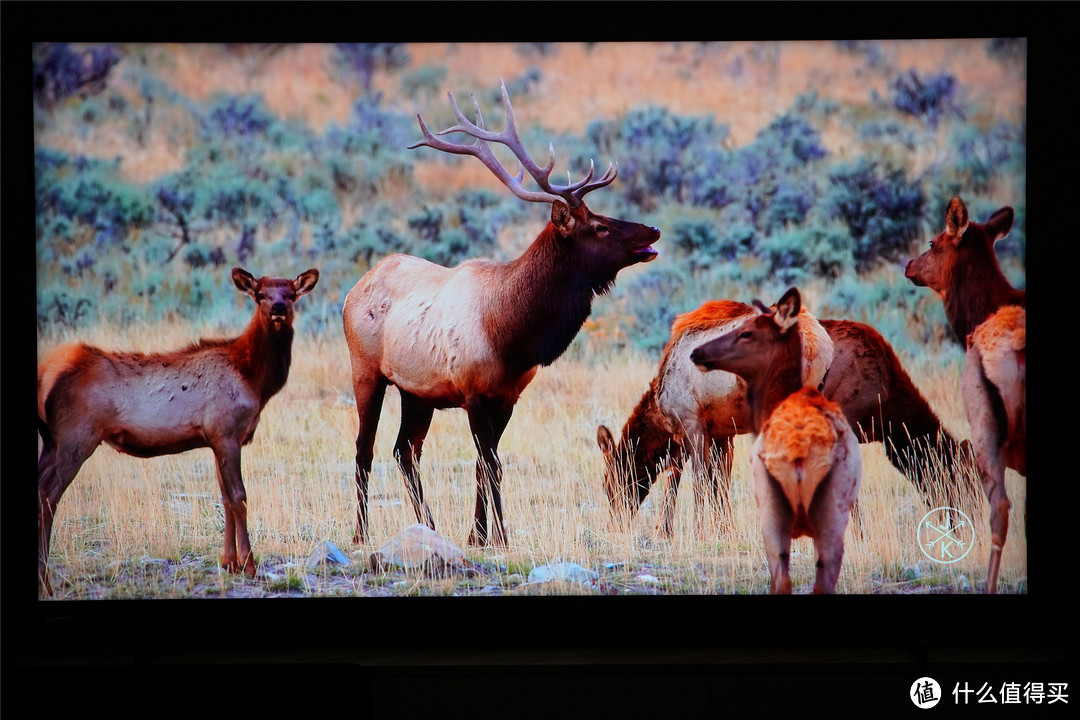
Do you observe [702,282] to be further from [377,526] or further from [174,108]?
[174,108]

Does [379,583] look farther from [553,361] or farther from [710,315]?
[710,315]

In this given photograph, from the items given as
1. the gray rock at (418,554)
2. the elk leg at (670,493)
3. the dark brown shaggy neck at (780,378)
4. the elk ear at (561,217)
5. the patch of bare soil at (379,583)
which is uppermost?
the elk ear at (561,217)

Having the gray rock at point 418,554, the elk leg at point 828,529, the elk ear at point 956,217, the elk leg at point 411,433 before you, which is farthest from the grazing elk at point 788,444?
the gray rock at point 418,554

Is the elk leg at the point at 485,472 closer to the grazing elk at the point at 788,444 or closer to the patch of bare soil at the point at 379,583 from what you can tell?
the patch of bare soil at the point at 379,583

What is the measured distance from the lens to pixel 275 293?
160 inches

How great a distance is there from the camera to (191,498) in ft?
13.4

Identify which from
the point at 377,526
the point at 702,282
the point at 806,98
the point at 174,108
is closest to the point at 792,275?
the point at 702,282

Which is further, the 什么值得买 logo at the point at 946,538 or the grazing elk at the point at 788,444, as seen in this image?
the 什么值得买 logo at the point at 946,538

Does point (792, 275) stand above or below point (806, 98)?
below

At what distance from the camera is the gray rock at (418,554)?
13.3ft

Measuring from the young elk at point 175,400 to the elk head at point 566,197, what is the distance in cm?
84

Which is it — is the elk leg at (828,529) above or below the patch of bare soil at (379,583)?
above

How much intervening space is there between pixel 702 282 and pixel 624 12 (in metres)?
1.14

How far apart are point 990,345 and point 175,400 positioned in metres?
3.33
